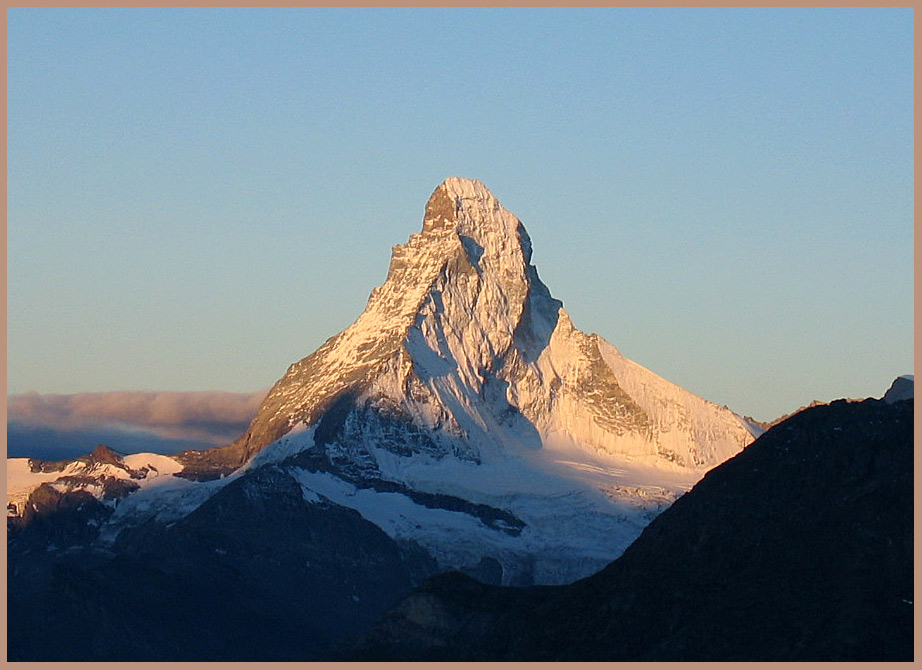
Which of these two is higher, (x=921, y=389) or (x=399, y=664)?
(x=921, y=389)

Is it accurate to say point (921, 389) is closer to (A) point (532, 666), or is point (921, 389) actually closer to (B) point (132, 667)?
(A) point (532, 666)

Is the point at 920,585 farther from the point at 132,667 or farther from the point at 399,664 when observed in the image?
the point at 132,667

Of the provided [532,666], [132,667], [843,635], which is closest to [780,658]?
[843,635]

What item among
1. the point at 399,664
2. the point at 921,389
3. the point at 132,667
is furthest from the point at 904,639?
the point at 132,667

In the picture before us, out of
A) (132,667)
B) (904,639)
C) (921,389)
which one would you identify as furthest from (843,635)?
(132,667)

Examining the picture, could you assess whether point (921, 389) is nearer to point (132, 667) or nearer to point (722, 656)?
point (722, 656)

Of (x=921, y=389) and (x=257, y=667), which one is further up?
(x=921, y=389)

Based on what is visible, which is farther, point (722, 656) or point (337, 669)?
point (722, 656)

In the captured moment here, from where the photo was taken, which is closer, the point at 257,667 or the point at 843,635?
the point at 257,667
